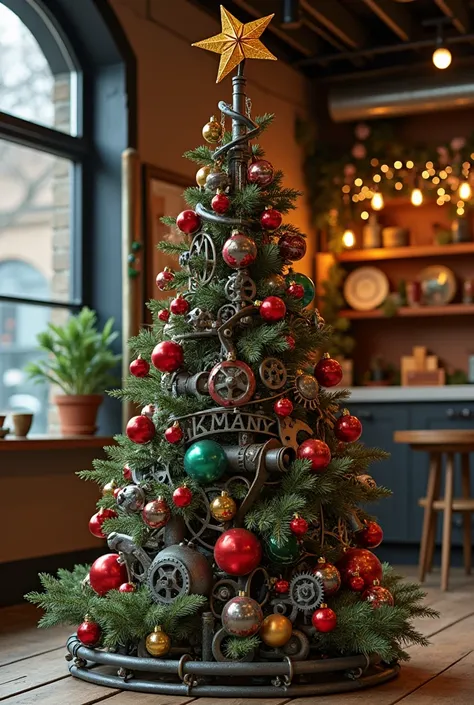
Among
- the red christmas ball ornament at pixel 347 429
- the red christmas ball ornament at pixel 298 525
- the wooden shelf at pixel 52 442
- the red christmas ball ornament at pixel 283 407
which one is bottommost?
the red christmas ball ornament at pixel 298 525

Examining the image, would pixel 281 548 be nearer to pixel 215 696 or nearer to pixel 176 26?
pixel 215 696

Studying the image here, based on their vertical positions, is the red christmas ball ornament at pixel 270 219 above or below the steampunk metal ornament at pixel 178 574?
above

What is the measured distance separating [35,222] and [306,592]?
237 cm

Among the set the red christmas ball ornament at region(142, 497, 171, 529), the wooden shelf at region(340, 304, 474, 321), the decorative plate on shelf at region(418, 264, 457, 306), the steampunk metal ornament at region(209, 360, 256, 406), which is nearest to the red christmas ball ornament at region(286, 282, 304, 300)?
the steampunk metal ornament at region(209, 360, 256, 406)

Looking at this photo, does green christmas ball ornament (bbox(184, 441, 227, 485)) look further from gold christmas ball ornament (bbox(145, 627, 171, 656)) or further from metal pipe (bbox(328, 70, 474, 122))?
metal pipe (bbox(328, 70, 474, 122))

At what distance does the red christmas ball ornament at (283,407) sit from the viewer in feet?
8.22

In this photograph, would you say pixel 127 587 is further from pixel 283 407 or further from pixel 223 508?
pixel 283 407

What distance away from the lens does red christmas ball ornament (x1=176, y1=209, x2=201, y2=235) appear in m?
2.68

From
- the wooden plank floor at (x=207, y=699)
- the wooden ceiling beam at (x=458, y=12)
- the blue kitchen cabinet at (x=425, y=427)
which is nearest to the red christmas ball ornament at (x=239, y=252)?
the wooden plank floor at (x=207, y=699)

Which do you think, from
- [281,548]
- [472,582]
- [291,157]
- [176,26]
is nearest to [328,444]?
[281,548]

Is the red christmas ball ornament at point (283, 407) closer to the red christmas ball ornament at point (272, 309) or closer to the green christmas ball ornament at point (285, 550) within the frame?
the red christmas ball ornament at point (272, 309)

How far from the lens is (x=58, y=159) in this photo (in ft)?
14.7

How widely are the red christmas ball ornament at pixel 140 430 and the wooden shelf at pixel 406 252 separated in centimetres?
367

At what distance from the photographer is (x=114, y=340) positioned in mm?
4484
